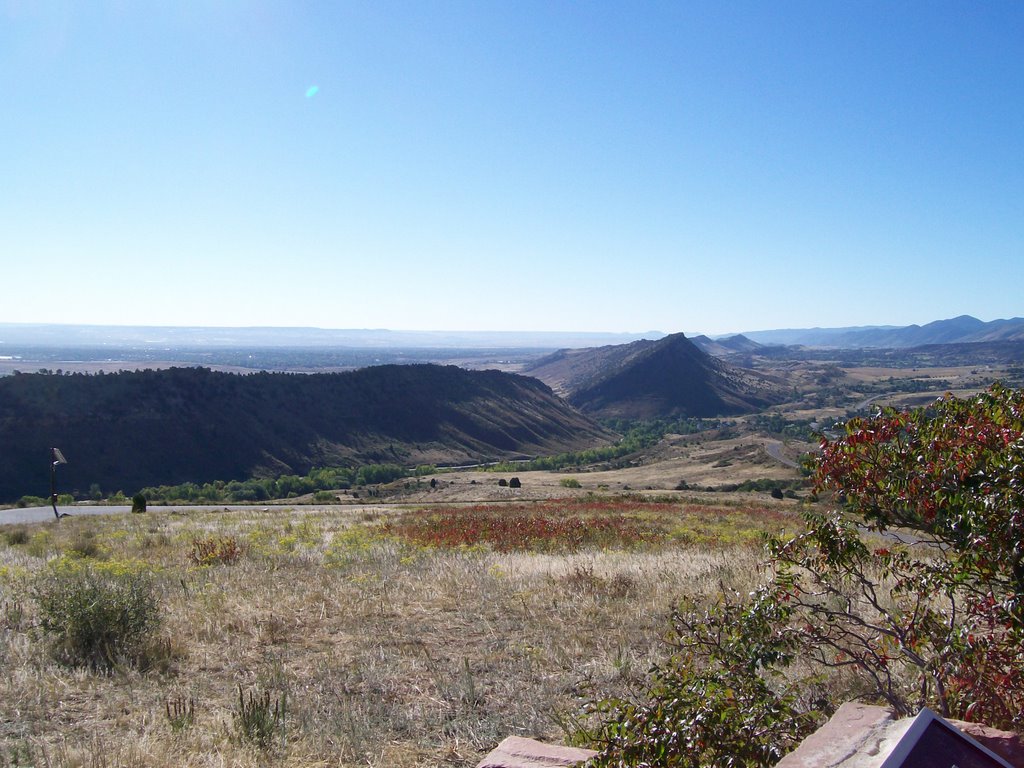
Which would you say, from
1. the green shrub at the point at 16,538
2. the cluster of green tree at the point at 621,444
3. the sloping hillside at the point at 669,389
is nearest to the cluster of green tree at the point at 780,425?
the cluster of green tree at the point at 621,444

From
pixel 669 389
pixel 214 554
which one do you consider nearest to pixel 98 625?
pixel 214 554

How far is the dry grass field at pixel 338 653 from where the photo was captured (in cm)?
464

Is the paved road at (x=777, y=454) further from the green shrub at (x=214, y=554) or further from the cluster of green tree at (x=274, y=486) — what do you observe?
the green shrub at (x=214, y=554)

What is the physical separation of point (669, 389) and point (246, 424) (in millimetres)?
108615

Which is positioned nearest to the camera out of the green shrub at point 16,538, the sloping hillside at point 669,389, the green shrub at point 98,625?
the green shrub at point 98,625

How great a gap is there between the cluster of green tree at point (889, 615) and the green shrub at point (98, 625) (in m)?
4.54

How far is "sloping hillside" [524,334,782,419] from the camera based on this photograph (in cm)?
15962

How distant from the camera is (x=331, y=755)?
445 cm

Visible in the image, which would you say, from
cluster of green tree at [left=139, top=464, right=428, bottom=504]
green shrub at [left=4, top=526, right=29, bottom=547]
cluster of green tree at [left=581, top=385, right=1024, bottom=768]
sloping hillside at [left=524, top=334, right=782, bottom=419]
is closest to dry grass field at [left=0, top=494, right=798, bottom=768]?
cluster of green tree at [left=581, top=385, right=1024, bottom=768]

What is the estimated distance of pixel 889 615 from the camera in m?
4.04

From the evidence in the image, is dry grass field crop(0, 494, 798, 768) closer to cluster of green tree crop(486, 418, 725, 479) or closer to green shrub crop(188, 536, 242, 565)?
green shrub crop(188, 536, 242, 565)

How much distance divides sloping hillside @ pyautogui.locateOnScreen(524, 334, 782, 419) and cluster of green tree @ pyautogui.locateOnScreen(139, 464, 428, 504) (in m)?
85.2

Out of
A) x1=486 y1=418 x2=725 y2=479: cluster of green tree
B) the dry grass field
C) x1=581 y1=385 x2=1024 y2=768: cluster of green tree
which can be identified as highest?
x1=581 y1=385 x2=1024 y2=768: cluster of green tree

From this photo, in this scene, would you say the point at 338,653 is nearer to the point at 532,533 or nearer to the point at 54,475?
the point at 532,533
